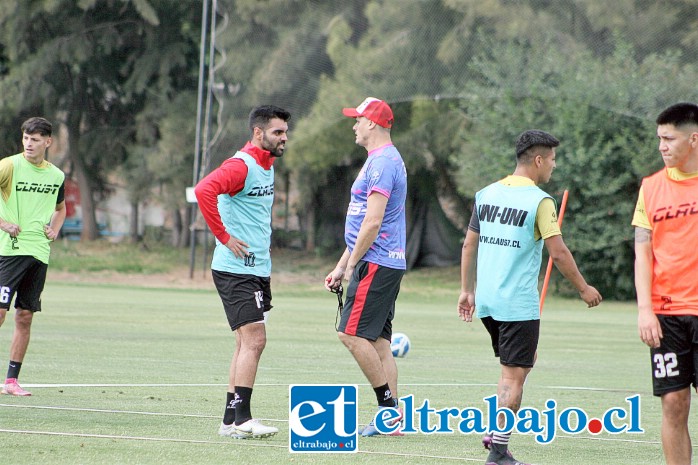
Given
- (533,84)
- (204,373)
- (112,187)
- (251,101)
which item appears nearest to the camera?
(204,373)

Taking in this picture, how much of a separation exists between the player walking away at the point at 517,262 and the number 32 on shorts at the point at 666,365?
1048 mm

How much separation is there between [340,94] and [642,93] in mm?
8403

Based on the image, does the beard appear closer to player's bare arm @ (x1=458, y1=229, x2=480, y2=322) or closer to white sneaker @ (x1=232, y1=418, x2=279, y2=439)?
player's bare arm @ (x1=458, y1=229, x2=480, y2=322)

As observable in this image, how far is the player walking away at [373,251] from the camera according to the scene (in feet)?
28.1

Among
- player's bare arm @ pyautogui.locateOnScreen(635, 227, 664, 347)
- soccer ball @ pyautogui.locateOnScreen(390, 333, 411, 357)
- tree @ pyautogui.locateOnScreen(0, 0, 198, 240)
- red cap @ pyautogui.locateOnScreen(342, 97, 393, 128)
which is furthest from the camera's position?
tree @ pyautogui.locateOnScreen(0, 0, 198, 240)

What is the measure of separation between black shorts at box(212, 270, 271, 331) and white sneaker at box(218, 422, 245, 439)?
0.71 metres

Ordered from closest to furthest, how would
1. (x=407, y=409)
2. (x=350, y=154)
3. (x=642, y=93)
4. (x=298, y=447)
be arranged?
(x=298, y=447), (x=407, y=409), (x=642, y=93), (x=350, y=154)

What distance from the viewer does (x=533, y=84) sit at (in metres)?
32.3

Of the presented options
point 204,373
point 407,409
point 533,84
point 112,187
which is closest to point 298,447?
point 407,409

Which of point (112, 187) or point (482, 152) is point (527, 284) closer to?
point (482, 152)

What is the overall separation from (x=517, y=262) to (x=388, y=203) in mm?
1563

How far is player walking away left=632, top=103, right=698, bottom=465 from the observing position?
6.40 meters

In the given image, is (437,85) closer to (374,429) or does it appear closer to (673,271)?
(374,429)

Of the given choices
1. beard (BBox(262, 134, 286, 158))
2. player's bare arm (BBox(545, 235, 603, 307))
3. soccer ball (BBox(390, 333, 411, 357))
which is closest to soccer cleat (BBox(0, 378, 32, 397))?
beard (BBox(262, 134, 286, 158))
